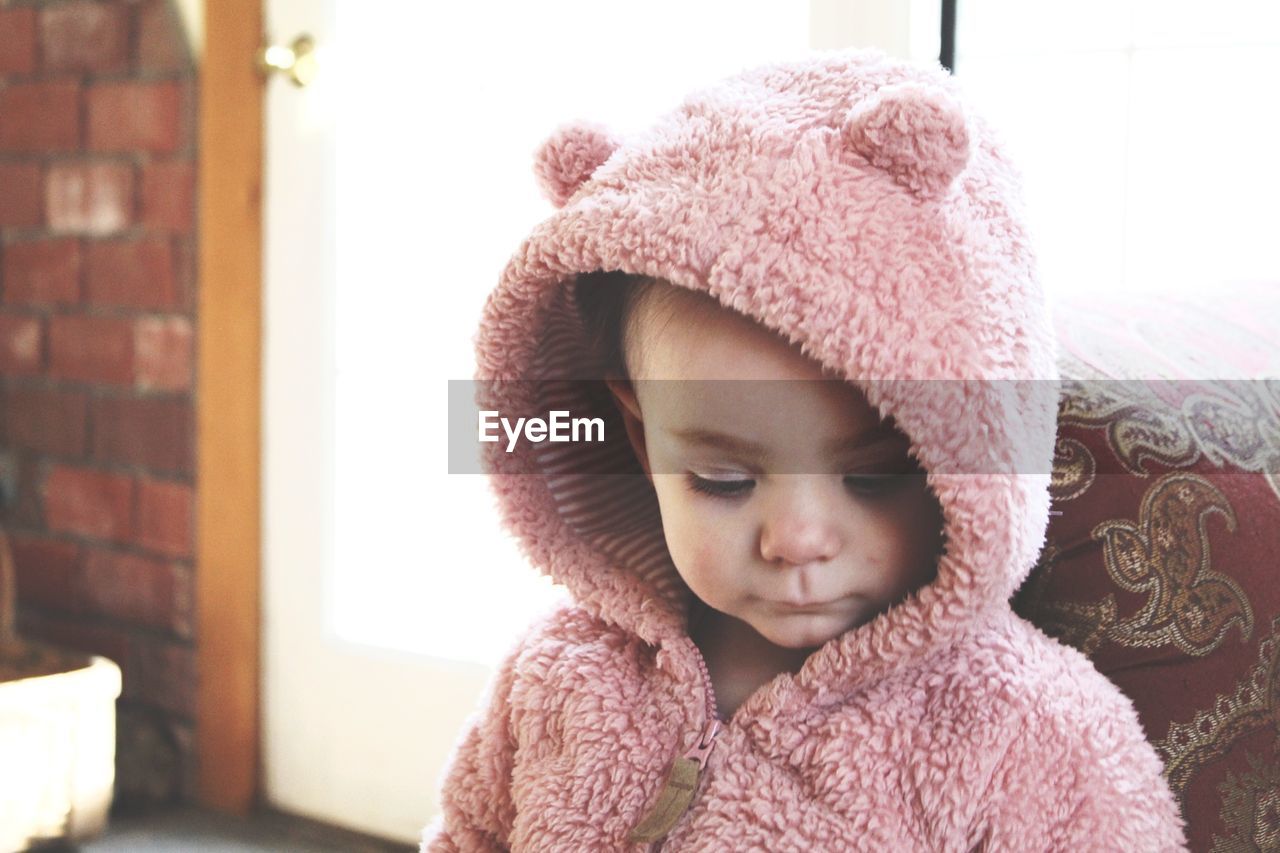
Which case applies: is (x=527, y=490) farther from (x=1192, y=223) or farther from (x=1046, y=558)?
(x=1192, y=223)

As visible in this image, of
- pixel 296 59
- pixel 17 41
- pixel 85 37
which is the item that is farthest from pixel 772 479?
pixel 17 41

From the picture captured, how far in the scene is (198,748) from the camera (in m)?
1.53

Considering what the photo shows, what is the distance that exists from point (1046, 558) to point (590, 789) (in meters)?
0.28

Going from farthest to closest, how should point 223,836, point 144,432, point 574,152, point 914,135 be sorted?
point 144,432, point 223,836, point 574,152, point 914,135

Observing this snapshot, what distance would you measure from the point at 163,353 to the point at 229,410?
140 millimetres

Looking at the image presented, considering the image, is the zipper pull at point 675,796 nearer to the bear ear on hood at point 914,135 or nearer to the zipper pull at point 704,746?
the zipper pull at point 704,746

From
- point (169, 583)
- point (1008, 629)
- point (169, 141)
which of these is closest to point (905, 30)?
point (1008, 629)

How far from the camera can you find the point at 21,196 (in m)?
1.65

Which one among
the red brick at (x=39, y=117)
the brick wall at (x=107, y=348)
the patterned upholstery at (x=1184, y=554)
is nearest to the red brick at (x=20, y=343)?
the brick wall at (x=107, y=348)

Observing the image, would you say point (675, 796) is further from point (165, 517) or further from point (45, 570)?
point (45, 570)

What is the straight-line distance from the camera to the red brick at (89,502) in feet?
5.21

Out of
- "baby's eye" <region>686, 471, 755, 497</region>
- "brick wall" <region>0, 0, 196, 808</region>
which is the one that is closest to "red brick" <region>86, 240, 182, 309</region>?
"brick wall" <region>0, 0, 196, 808</region>

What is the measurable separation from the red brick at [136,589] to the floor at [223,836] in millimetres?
234

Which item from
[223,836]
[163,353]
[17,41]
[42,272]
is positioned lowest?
[223,836]
